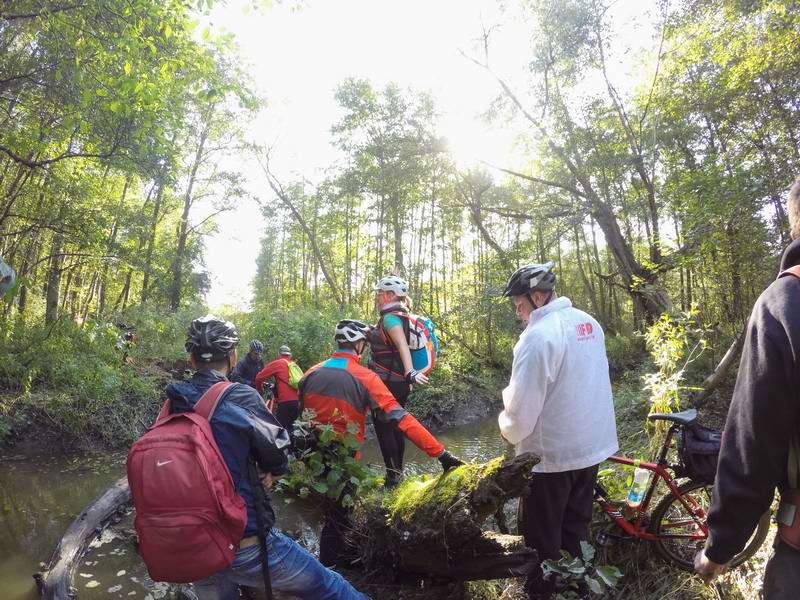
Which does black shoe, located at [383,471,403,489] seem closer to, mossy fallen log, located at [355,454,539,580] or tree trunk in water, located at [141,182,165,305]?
mossy fallen log, located at [355,454,539,580]

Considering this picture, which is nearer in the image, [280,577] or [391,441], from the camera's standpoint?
[280,577]

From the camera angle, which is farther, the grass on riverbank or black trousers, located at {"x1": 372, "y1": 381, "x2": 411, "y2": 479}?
the grass on riverbank

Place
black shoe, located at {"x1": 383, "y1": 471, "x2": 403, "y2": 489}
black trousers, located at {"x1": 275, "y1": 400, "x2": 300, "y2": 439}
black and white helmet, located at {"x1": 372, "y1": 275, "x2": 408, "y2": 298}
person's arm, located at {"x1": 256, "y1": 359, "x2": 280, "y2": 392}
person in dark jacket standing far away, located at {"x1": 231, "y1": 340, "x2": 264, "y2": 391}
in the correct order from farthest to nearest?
person in dark jacket standing far away, located at {"x1": 231, "y1": 340, "x2": 264, "y2": 391}, person's arm, located at {"x1": 256, "y1": 359, "x2": 280, "y2": 392}, black trousers, located at {"x1": 275, "y1": 400, "x2": 300, "y2": 439}, black and white helmet, located at {"x1": 372, "y1": 275, "x2": 408, "y2": 298}, black shoe, located at {"x1": 383, "y1": 471, "x2": 403, "y2": 489}

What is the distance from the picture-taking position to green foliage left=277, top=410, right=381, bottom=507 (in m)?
3.56

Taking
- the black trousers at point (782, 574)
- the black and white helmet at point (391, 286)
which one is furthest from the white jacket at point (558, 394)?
the black and white helmet at point (391, 286)

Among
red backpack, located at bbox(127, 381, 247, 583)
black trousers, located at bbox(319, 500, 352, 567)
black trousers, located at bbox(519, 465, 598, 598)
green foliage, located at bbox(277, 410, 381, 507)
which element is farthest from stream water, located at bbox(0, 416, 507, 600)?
black trousers, located at bbox(519, 465, 598, 598)

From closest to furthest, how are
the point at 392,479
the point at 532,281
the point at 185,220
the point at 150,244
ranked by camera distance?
the point at 532,281
the point at 392,479
the point at 150,244
the point at 185,220

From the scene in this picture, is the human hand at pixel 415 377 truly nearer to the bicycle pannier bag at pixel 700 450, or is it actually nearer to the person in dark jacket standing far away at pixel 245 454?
the person in dark jacket standing far away at pixel 245 454

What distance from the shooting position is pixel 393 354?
4.71 m

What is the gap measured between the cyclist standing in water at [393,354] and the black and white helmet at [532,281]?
1.87 meters

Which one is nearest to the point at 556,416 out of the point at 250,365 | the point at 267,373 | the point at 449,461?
the point at 449,461

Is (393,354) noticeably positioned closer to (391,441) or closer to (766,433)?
(391,441)

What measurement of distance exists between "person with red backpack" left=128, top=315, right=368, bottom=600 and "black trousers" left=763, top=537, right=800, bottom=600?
1.86m

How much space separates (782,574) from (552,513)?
143 cm
